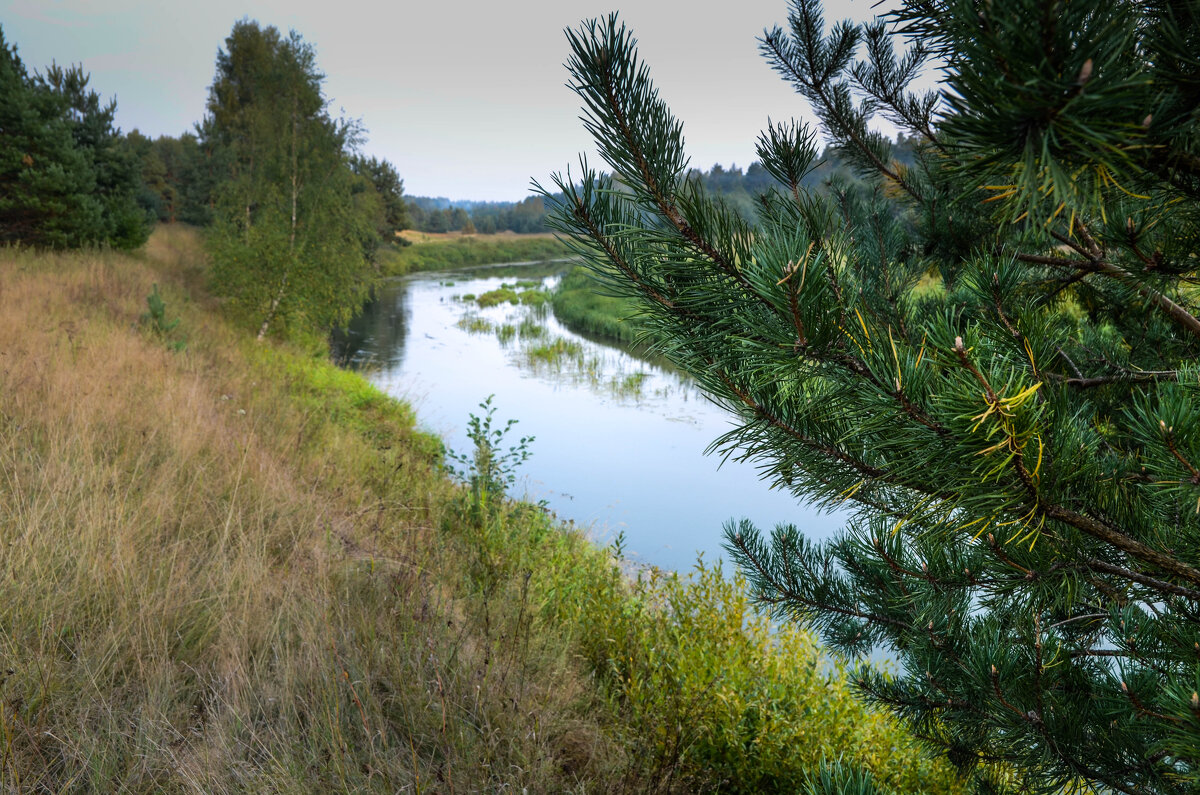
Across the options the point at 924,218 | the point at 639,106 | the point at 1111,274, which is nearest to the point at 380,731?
the point at 639,106

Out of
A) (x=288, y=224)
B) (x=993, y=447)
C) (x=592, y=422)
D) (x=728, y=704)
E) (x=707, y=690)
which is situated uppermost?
(x=288, y=224)

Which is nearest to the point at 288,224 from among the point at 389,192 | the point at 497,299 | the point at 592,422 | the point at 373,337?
the point at 373,337

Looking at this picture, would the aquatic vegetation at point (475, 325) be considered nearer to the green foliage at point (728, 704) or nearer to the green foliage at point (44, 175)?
the green foliage at point (44, 175)

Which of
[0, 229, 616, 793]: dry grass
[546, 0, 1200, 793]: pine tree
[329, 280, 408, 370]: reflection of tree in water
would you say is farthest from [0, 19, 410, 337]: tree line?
[546, 0, 1200, 793]: pine tree

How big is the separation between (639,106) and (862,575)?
1.62 meters

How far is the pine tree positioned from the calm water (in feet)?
9.97

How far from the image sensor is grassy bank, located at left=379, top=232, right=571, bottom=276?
41188 millimetres

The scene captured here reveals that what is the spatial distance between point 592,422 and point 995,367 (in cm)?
1136

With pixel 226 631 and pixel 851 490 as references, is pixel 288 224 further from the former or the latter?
pixel 851 490

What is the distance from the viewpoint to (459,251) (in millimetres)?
53438

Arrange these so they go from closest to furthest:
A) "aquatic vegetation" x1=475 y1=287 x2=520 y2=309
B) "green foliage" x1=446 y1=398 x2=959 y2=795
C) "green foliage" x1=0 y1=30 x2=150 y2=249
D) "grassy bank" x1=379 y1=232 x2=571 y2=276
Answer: "green foliage" x1=446 y1=398 x2=959 y2=795, "green foliage" x1=0 y1=30 x2=150 y2=249, "aquatic vegetation" x1=475 y1=287 x2=520 y2=309, "grassy bank" x1=379 y1=232 x2=571 y2=276

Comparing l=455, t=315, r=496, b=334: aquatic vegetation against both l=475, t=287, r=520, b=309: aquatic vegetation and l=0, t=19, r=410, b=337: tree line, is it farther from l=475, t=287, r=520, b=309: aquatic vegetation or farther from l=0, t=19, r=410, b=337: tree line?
l=0, t=19, r=410, b=337: tree line

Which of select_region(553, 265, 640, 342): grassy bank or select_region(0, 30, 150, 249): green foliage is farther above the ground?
select_region(0, 30, 150, 249): green foliage

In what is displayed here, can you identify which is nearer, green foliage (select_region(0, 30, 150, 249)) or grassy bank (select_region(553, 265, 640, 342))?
green foliage (select_region(0, 30, 150, 249))
